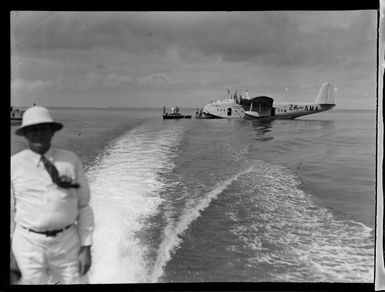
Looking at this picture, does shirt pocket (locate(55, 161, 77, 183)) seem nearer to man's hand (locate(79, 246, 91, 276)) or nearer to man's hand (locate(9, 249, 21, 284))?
man's hand (locate(79, 246, 91, 276))

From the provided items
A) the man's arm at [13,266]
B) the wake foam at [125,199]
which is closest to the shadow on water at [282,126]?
the wake foam at [125,199]

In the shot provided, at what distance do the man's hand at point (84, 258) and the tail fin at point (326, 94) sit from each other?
211 centimetres

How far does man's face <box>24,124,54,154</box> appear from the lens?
2.40m

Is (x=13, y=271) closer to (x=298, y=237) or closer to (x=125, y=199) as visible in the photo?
(x=125, y=199)

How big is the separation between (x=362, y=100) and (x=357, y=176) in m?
0.61

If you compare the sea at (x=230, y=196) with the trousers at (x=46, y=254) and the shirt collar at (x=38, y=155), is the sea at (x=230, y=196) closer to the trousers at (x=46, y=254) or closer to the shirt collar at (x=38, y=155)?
the shirt collar at (x=38, y=155)

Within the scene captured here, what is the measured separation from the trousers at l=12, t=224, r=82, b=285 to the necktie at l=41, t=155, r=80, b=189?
0.82ft

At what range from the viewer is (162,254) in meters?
2.95

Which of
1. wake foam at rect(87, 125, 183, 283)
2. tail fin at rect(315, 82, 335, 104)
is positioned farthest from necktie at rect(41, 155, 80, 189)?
tail fin at rect(315, 82, 335, 104)

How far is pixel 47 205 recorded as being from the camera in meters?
2.31

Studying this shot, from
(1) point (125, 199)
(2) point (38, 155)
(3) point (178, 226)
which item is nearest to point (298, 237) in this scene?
(3) point (178, 226)

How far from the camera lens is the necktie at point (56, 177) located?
2.35 m
